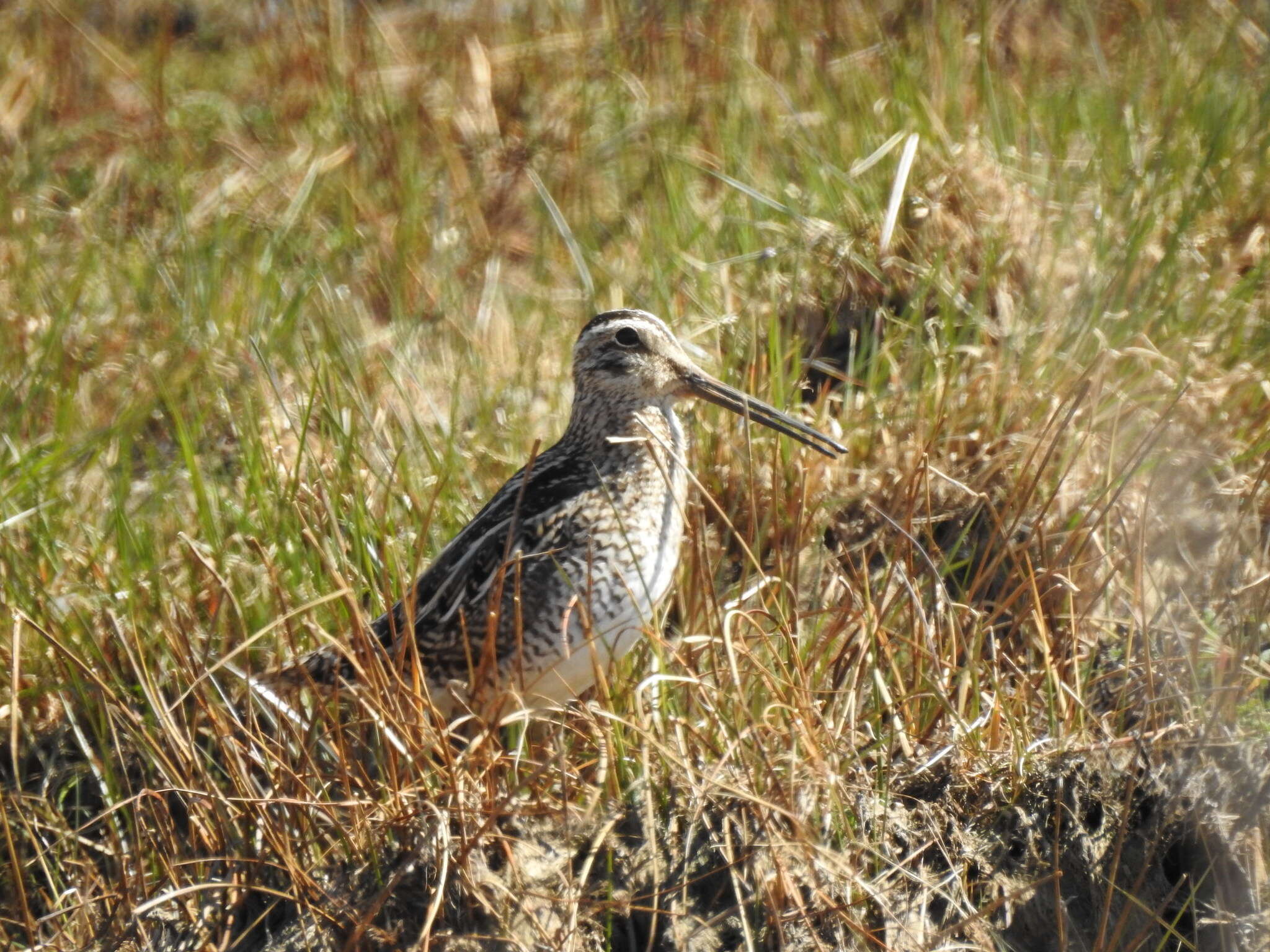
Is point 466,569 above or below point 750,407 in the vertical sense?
below

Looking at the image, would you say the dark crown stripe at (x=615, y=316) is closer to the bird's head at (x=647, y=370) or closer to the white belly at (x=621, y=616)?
the bird's head at (x=647, y=370)

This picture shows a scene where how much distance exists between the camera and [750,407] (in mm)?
3834

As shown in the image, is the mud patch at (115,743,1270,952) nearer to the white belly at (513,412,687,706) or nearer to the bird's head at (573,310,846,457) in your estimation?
the white belly at (513,412,687,706)

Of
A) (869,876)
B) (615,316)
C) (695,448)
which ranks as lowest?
(869,876)

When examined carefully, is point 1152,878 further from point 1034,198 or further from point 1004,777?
point 1034,198

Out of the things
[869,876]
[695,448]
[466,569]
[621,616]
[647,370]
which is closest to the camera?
[869,876]

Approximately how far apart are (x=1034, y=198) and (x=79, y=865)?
330cm

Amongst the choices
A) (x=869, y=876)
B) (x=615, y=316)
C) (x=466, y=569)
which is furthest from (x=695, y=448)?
(x=869, y=876)

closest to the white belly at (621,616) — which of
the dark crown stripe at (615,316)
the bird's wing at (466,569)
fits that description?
the bird's wing at (466,569)

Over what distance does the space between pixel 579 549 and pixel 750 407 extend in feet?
2.03

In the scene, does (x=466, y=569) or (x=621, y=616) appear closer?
(x=621, y=616)

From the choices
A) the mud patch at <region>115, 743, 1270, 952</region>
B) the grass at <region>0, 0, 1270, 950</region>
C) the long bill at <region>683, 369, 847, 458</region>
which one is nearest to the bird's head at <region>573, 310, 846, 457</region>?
the long bill at <region>683, 369, 847, 458</region>

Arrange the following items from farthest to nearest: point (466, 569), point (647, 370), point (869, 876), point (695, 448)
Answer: point (695, 448), point (647, 370), point (466, 569), point (869, 876)

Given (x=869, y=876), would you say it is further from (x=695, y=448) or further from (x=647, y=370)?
(x=695, y=448)
